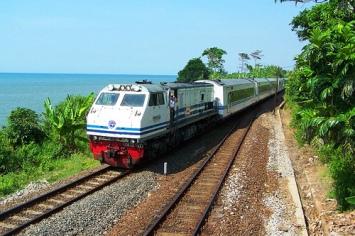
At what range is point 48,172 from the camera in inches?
679

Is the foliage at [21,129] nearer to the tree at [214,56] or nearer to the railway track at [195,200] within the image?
the railway track at [195,200]

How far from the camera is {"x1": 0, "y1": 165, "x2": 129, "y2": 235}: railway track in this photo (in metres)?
10.6

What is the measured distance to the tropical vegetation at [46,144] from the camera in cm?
1756

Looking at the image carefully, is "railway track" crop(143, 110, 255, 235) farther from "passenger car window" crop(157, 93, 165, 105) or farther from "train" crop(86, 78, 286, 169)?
"passenger car window" crop(157, 93, 165, 105)

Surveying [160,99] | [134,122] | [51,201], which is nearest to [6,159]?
[134,122]

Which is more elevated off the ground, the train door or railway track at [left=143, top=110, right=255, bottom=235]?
the train door

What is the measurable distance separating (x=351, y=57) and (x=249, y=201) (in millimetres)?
5412

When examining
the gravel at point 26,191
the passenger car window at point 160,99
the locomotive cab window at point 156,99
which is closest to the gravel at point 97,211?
the gravel at point 26,191

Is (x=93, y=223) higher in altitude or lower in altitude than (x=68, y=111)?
lower

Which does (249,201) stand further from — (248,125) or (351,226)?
(248,125)

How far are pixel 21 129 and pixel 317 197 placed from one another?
13.0 metres

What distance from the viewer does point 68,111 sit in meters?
20.0

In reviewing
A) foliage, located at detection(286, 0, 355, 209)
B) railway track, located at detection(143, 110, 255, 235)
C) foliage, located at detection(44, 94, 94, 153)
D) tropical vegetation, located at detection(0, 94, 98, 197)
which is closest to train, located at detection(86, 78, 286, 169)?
tropical vegetation, located at detection(0, 94, 98, 197)

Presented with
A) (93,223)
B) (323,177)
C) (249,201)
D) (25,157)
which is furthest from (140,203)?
(25,157)
